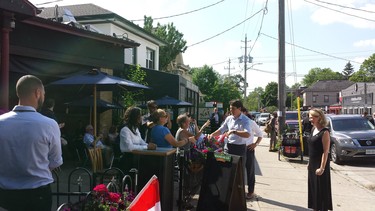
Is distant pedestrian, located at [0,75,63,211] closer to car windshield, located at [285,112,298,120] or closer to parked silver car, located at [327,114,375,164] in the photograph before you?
parked silver car, located at [327,114,375,164]

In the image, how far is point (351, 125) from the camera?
13812mm

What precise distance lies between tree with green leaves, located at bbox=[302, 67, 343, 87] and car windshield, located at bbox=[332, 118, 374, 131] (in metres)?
105

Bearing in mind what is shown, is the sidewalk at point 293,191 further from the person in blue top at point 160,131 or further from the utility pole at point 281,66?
the utility pole at point 281,66

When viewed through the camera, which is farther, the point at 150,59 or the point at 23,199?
the point at 150,59

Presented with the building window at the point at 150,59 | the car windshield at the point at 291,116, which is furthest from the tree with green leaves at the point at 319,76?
the building window at the point at 150,59

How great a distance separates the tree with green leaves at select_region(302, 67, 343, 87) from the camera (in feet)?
379

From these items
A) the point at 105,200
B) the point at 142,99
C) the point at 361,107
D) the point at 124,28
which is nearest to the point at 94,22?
the point at 124,28

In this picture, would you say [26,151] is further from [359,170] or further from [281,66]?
[281,66]

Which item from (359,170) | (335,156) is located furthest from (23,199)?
(335,156)

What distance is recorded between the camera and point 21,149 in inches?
112

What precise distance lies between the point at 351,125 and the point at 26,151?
13.2 meters

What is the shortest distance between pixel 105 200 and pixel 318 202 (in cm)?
359

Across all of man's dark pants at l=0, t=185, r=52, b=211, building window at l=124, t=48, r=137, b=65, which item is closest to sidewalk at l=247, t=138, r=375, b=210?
man's dark pants at l=0, t=185, r=52, b=211

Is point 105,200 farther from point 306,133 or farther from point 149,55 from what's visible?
point 149,55
